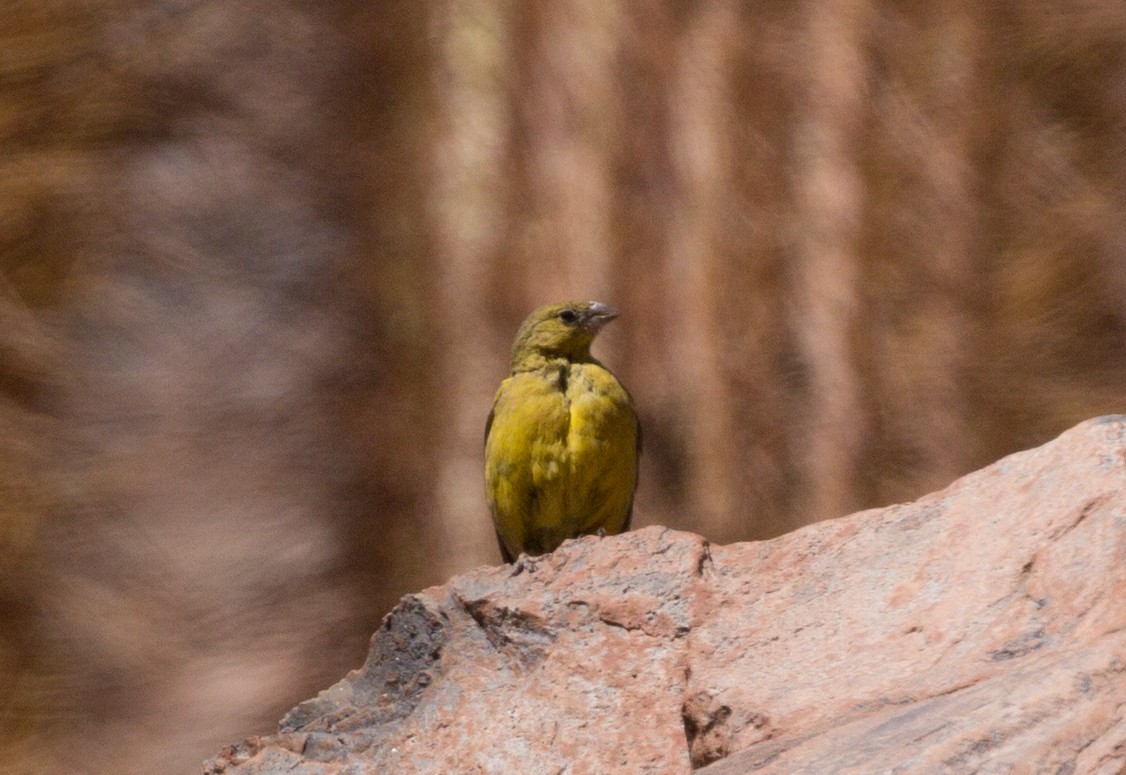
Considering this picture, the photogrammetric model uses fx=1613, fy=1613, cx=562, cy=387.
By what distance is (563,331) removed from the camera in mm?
4871

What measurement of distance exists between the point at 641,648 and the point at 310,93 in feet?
10.4

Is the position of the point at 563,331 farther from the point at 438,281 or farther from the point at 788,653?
the point at 788,653

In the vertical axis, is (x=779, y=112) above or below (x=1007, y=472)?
above

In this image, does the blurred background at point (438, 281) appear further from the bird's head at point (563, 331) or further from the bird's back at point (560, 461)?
the bird's back at point (560, 461)

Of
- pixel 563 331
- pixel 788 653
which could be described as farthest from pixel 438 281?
pixel 788 653

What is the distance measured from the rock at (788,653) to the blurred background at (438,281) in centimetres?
216

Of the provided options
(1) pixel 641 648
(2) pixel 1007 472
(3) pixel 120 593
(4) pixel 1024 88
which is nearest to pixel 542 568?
(1) pixel 641 648

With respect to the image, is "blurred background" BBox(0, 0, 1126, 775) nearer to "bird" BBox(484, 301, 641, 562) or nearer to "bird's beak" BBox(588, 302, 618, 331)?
"bird's beak" BBox(588, 302, 618, 331)

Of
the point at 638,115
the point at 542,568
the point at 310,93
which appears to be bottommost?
the point at 542,568

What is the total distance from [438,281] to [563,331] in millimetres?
950

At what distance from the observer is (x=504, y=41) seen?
5672 mm

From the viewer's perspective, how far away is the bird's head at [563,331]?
16.0ft

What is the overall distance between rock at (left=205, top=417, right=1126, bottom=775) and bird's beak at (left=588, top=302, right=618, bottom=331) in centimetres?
160

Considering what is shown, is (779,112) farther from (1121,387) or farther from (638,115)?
(1121,387)
